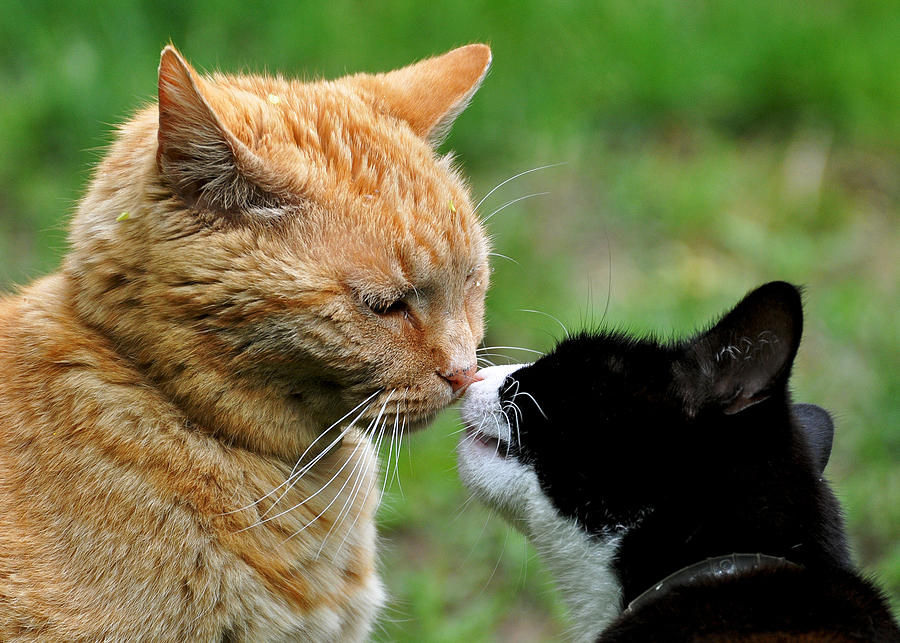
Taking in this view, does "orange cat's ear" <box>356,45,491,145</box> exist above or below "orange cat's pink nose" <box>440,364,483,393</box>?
above

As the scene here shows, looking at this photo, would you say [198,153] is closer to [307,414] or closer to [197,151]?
[197,151]

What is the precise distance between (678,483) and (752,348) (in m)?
0.31

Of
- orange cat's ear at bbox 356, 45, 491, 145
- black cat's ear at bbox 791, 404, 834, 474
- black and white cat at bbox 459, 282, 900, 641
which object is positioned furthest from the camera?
orange cat's ear at bbox 356, 45, 491, 145

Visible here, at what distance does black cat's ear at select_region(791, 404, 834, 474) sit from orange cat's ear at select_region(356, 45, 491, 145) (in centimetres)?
102

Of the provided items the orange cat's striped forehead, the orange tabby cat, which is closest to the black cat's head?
the orange tabby cat

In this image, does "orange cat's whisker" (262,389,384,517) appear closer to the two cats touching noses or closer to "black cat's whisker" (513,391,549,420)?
the two cats touching noses

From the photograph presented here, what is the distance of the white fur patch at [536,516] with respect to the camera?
2053mm

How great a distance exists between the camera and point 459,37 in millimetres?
4656

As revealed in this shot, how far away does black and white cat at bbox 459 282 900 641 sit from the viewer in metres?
1.85

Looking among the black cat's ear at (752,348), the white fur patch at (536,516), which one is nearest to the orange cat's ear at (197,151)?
the white fur patch at (536,516)

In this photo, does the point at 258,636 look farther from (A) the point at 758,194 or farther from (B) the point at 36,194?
(A) the point at 758,194

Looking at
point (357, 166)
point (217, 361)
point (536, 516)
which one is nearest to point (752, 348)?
point (536, 516)

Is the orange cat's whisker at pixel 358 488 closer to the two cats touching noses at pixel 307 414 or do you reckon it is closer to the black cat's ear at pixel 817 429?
the two cats touching noses at pixel 307 414

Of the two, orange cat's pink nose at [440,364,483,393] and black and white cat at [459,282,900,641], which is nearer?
black and white cat at [459,282,900,641]
